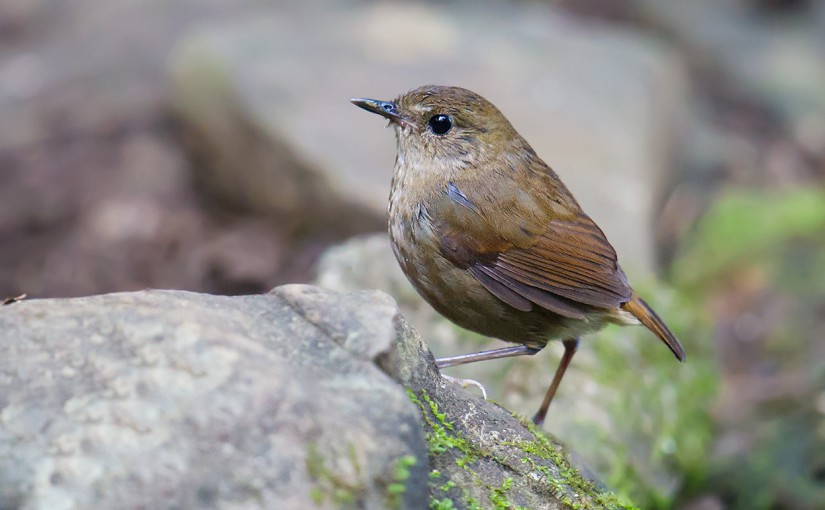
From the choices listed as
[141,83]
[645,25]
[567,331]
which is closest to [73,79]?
[141,83]

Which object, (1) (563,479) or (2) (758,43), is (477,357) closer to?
(1) (563,479)

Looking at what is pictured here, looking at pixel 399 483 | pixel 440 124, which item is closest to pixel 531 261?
pixel 440 124

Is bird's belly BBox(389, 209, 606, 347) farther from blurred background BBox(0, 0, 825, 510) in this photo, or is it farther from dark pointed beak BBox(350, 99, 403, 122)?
blurred background BBox(0, 0, 825, 510)

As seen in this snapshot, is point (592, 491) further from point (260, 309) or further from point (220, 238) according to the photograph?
point (220, 238)

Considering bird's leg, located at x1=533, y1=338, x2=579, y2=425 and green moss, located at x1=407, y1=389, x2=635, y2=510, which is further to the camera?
bird's leg, located at x1=533, y1=338, x2=579, y2=425

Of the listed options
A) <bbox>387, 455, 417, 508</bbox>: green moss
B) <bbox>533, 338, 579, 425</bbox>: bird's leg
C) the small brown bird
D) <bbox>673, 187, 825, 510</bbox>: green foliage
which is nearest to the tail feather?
the small brown bird

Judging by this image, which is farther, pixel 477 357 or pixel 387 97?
pixel 387 97

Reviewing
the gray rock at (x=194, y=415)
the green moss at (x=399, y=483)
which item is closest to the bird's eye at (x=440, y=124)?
the gray rock at (x=194, y=415)
